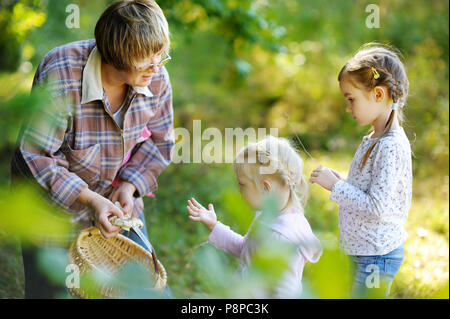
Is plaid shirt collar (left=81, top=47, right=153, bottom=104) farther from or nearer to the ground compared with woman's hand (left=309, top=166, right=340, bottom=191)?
farther from the ground

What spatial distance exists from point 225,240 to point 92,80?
76 cm

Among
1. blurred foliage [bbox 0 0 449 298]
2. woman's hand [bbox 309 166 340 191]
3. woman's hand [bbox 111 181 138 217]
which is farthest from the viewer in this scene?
woman's hand [bbox 111 181 138 217]

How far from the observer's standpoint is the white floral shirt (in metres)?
1.58

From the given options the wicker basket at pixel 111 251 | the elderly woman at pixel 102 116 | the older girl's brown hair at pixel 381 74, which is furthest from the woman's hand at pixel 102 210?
the older girl's brown hair at pixel 381 74

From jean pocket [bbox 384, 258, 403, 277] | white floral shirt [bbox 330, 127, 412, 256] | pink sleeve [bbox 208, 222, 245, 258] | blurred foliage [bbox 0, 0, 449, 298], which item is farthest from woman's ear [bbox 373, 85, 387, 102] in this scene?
pink sleeve [bbox 208, 222, 245, 258]

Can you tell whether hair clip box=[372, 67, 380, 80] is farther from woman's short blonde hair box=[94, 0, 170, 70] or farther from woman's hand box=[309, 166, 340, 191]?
woman's short blonde hair box=[94, 0, 170, 70]

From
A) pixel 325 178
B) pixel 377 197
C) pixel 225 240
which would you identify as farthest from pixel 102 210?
pixel 377 197

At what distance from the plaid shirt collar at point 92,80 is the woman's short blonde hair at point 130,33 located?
0.06 meters

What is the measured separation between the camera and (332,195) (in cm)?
164

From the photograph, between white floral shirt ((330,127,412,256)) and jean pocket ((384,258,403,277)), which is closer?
white floral shirt ((330,127,412,256))

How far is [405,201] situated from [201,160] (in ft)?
14.8

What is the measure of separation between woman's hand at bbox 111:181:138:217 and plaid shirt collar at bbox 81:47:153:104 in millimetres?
409

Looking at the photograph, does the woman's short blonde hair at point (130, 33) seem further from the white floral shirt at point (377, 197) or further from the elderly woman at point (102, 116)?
the white floral shirt at point (377, 197)

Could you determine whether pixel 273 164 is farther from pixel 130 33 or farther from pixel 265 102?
pixel 265 102
